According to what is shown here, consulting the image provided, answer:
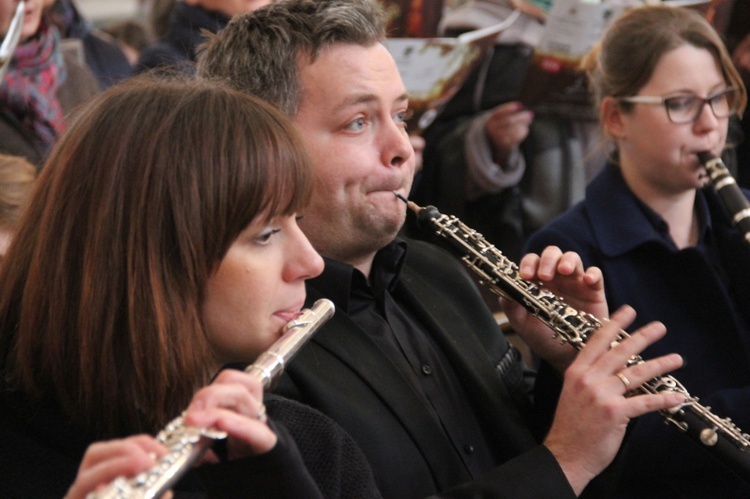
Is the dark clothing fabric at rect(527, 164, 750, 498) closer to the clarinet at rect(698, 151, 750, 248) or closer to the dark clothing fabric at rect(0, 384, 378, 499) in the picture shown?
the clarinet at rect(698, 151, 750, 248)

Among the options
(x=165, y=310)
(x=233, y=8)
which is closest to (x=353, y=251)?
(x=165, y=310)

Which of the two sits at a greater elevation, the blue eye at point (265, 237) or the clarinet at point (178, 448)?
the blue eye at point (265, 237)

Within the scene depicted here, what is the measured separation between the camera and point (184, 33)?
9.84 ft

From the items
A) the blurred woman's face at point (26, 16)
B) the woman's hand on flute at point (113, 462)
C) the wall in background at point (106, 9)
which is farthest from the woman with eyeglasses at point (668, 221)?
the wall in background at point (106, 9)

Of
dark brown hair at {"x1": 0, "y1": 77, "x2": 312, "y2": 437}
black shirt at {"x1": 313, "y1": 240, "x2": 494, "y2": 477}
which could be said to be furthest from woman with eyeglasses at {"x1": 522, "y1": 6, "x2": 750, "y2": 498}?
dark brown hair at {"x1": 0, "y1": 77, "x2": 312, "y2": 437}

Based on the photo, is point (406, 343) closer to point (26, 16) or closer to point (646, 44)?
point (646, 44)

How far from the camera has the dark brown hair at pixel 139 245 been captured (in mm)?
1322

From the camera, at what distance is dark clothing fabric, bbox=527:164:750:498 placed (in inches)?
83.0

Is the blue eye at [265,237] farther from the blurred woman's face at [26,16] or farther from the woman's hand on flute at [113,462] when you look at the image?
the blurred woman's face at [26,16]

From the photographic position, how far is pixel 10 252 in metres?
1.48

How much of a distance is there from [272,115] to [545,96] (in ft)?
6.08

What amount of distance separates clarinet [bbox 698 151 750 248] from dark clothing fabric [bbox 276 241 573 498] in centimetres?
62

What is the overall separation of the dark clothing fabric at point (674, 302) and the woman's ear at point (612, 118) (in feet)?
0.34

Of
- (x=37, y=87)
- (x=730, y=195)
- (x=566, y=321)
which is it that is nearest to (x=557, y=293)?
(x=566, y=321)
